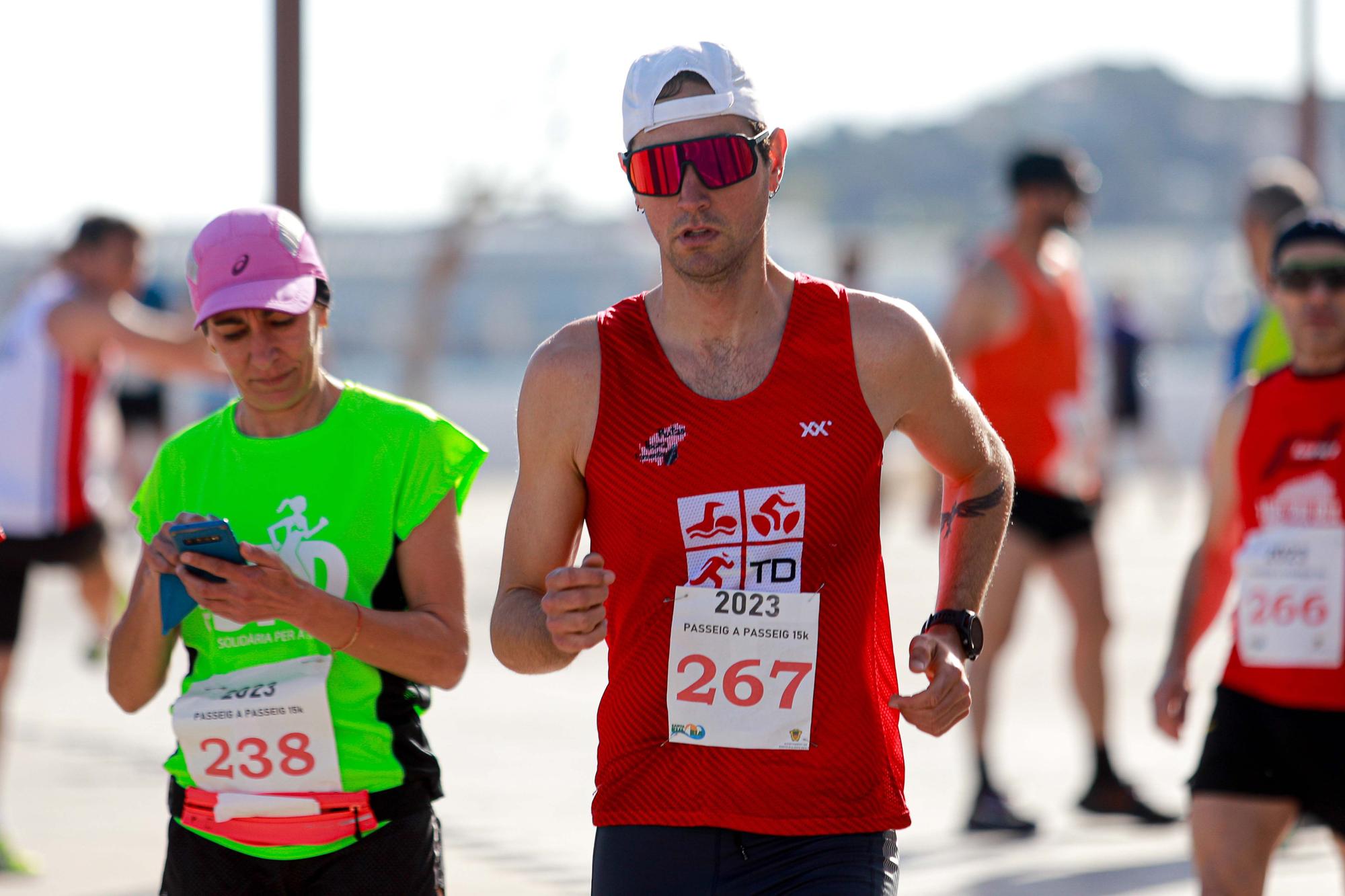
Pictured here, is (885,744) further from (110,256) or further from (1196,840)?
(110,256)

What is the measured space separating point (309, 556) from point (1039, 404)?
401 centimetres

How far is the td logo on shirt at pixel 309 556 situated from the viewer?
10.8 ft

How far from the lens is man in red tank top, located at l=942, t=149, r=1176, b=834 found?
6.65 meters

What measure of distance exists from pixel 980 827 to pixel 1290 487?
2.47 meters

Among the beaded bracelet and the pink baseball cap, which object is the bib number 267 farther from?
the pink baseball cap

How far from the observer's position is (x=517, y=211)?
75.9 ft

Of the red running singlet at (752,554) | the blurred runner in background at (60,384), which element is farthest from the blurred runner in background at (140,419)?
the red running singlet at (752,554)

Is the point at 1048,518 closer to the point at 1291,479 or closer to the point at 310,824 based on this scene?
the point at 1291,479

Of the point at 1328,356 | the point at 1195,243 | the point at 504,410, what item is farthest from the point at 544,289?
the point at 1328,356

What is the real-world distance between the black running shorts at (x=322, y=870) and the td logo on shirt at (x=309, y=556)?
42 cm

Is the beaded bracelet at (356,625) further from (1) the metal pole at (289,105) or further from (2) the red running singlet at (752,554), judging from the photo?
(1) the metal pole at (289,105)

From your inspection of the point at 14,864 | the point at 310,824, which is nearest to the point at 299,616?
the point at 310,824

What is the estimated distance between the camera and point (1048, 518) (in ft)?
21.9

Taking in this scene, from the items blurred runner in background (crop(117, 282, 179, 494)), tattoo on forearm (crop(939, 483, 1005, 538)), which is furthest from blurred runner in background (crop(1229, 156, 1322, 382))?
blurred runner in background (crop(117, 282, 179, 494))
